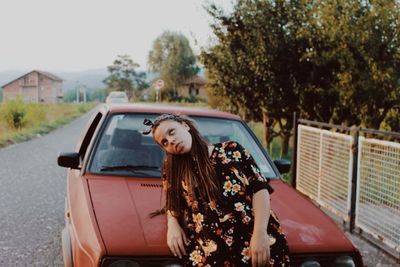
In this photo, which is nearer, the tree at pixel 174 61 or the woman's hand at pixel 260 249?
the woman's hand at pixel 260 249

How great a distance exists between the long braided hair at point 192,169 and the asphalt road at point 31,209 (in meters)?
3.11

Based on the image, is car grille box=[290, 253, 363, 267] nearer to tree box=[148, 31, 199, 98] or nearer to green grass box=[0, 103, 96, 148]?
green grass box=[0, 103, 96, 148]

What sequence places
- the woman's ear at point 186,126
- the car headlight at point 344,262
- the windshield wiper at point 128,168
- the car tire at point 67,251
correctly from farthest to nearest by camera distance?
the windshield wiper at point 128,168 → the car tire at point 67,251 → the car headlight at point 344,262 → the woman's ear at point 186,126

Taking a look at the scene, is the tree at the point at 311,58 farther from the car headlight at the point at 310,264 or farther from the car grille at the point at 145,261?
the car grille at the point at 145,261

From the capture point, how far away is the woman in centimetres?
261

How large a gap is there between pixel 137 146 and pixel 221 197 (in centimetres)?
206

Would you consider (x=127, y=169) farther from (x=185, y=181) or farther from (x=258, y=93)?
(x=258, y=93)

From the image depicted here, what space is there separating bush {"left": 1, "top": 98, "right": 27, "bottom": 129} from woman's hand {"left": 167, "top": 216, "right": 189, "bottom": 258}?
2336cm

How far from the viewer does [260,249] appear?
254 centimetres

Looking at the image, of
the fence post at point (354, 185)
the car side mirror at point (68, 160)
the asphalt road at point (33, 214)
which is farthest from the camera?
the fence post at point (354, 185)

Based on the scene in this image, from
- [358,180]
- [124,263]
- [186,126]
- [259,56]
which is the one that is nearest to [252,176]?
[186,126]

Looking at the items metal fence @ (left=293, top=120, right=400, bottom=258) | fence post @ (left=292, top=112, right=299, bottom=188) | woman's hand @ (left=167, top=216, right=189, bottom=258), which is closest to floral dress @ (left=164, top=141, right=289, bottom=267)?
woman's hand @ (left=167, top=216, right=189, bottom=258)

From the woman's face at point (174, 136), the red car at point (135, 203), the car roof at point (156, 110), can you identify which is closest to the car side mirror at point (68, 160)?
the red car at point (135, 203)

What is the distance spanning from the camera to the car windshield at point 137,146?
4.29 metres
